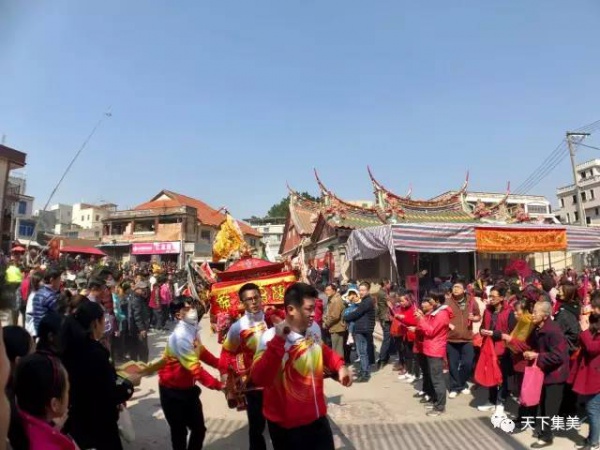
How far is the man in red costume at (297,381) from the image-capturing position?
2920 millimetres

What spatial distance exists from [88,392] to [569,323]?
17.0 feet

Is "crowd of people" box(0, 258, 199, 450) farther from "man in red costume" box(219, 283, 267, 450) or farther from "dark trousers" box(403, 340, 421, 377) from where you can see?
"dark trousers" box(403, 340, 421, 377)

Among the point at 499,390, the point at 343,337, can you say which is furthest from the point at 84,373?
the point at 343,337

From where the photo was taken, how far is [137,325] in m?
8.62

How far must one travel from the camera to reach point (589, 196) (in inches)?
1761

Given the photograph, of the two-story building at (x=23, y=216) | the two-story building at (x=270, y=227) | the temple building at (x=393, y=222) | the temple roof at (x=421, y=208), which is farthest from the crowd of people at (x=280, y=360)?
the two-story building at (x=270, y=227)

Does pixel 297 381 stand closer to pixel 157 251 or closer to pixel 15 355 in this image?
pixel 15 355

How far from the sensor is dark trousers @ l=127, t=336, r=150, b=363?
874 centimetres

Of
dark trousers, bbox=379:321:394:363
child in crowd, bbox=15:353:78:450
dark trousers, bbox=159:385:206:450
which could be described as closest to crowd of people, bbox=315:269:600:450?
dark trousers, bbox=379:321:394:363

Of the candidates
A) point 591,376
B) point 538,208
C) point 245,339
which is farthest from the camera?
point 538,208

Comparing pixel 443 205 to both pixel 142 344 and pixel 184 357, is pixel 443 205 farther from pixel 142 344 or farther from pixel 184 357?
pixel 184 357

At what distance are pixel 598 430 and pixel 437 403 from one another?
1905 mm

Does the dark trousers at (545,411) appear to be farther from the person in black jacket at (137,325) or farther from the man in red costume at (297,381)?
the person in black jacket at (137,325)

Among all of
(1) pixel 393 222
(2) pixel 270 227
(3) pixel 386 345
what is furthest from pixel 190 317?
(2) pixel 270 227
